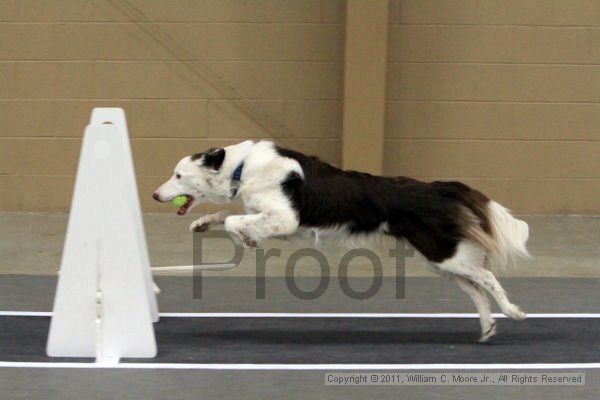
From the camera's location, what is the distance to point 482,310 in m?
6.48

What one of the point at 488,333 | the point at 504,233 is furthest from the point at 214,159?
the point at 488,333

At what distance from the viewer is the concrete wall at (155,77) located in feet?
34.6

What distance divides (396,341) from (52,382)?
232cm

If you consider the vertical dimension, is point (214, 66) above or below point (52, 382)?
above

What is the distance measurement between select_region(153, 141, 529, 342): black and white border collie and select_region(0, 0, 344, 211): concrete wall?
415cm

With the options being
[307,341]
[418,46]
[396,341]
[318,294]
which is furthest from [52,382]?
[418,46]

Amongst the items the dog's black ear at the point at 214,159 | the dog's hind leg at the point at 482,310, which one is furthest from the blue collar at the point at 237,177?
the dog's hind leg at the point at 482,310

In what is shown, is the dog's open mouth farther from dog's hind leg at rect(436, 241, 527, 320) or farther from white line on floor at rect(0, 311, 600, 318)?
dog's hind leg at rect(436, 241, 527, 320)

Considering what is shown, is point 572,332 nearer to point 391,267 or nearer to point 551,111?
point 391,267

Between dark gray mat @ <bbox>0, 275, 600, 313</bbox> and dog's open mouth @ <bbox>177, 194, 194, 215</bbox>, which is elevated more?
dog's open mouth @ <bbox>177, 194, 194, 215</bbox>

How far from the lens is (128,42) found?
10.6 metres

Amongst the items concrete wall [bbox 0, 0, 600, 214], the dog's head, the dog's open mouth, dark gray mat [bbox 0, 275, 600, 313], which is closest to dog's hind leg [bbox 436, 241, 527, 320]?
dark gray mat [bbox 0, 275, 600, 313]

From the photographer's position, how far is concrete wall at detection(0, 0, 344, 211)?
10555 mm

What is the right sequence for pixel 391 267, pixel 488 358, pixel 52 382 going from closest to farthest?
pixel 52 382 < pixel 488 358 < pixel 391 267
